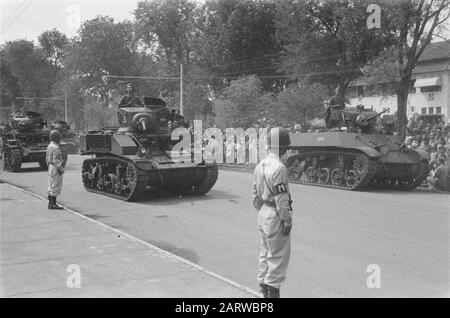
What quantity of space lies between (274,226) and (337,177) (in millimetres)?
11335

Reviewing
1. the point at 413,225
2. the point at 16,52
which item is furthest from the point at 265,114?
the point at 16,52

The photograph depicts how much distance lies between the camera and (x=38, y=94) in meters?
78.4

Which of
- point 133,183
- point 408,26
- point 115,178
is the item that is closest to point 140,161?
point 133,183

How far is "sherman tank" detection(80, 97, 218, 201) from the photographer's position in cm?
1323

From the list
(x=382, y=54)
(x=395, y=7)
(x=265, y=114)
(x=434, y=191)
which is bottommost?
(x=434, y=191)

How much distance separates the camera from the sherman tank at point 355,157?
1536 cm

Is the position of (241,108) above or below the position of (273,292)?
above

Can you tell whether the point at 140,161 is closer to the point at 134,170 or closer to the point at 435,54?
the point at 134,170

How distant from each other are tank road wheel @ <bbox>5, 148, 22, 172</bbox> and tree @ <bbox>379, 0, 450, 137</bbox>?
1661cm

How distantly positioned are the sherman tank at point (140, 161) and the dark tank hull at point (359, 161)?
4.22 m

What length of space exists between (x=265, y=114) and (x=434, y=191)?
1771 centimetres

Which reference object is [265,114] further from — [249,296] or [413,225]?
[249,296]

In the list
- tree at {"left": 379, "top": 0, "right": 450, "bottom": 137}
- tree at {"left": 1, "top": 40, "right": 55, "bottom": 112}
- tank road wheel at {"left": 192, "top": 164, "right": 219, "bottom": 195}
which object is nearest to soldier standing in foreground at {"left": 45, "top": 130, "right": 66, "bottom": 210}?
tank road wheel at {"left": 192, "top": 164, "right": 219, "bottom": 195}

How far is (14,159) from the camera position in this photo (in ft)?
70.3
